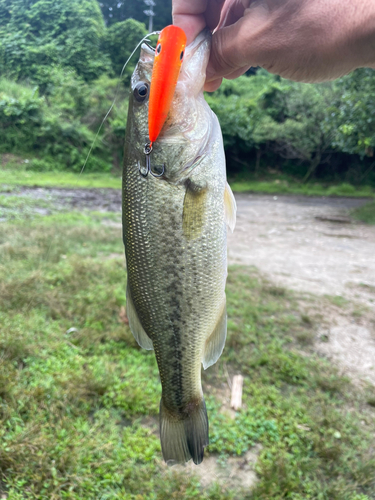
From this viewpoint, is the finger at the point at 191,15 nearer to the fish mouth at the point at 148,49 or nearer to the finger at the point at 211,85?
the fish mouth at the point at 148,49

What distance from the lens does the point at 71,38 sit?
10227 mm

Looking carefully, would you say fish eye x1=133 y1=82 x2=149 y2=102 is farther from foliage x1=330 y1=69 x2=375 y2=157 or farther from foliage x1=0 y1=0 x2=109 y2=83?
foliage x1=330 y1=69 x2=375 y2=157

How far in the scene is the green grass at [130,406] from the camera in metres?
2.44

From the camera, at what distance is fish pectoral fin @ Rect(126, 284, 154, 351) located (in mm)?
1405

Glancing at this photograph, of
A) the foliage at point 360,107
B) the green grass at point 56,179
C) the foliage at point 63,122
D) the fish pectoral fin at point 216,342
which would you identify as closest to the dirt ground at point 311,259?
the green grass at point 56,179

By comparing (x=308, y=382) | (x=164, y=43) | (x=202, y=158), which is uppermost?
(x=164, y=43)

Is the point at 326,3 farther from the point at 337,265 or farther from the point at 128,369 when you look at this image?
the point at 337,265

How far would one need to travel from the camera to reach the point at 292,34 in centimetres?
131

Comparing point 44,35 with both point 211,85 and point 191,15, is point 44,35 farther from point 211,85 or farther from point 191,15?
point 191,15

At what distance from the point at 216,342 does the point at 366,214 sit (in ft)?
44.8

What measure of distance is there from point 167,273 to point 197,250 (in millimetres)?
149

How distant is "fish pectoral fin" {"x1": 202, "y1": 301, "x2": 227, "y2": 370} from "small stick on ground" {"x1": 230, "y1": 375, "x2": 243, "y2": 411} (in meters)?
2.14

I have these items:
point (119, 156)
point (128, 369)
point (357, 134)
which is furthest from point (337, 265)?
point (119, 156)

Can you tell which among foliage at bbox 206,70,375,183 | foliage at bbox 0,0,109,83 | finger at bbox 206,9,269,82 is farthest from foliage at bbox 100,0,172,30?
finger at bbox 206,9,269,82
